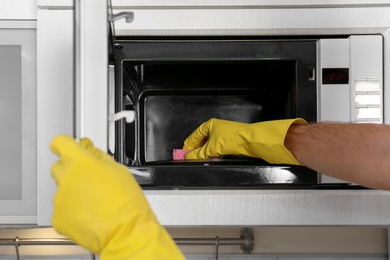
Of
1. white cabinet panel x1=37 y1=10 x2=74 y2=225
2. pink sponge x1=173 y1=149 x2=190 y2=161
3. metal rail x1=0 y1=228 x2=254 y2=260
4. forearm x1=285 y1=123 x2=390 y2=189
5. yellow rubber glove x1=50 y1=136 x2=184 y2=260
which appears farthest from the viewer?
metal rail x1=0 y1=228 x2=254 y2=260

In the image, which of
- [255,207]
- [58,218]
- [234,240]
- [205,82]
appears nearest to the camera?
[58,218]

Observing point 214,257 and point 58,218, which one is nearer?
point 58,218

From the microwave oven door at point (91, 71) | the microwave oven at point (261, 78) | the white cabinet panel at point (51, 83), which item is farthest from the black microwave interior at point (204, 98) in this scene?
the microwave oven door at point (91, 71)

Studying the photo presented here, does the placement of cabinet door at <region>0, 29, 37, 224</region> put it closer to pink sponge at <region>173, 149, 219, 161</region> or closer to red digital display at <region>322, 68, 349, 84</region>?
pink sponge at <region>173, 149, 219, 161</region>

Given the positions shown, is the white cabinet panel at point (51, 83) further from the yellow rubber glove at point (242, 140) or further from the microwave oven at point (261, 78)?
the yellow rubber glove at point (242, 140)

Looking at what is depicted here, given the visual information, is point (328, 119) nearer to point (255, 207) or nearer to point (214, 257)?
point (255, 207)

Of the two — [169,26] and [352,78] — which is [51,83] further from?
[352,78]

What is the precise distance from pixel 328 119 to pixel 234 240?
1.68 feet

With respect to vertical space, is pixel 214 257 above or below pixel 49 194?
below

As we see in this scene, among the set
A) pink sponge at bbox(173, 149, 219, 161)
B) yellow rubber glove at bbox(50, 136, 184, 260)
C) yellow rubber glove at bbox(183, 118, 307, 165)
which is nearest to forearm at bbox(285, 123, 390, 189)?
yellow rubber glove at bbox(183, 118, 307, 165)

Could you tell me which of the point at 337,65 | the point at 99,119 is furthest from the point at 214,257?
the point at 99,119

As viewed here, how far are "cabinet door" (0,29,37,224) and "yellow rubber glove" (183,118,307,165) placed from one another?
0.34 meters

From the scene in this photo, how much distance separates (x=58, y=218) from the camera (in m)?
0.71

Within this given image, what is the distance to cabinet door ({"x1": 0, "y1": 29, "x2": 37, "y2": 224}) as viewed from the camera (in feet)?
3.80
